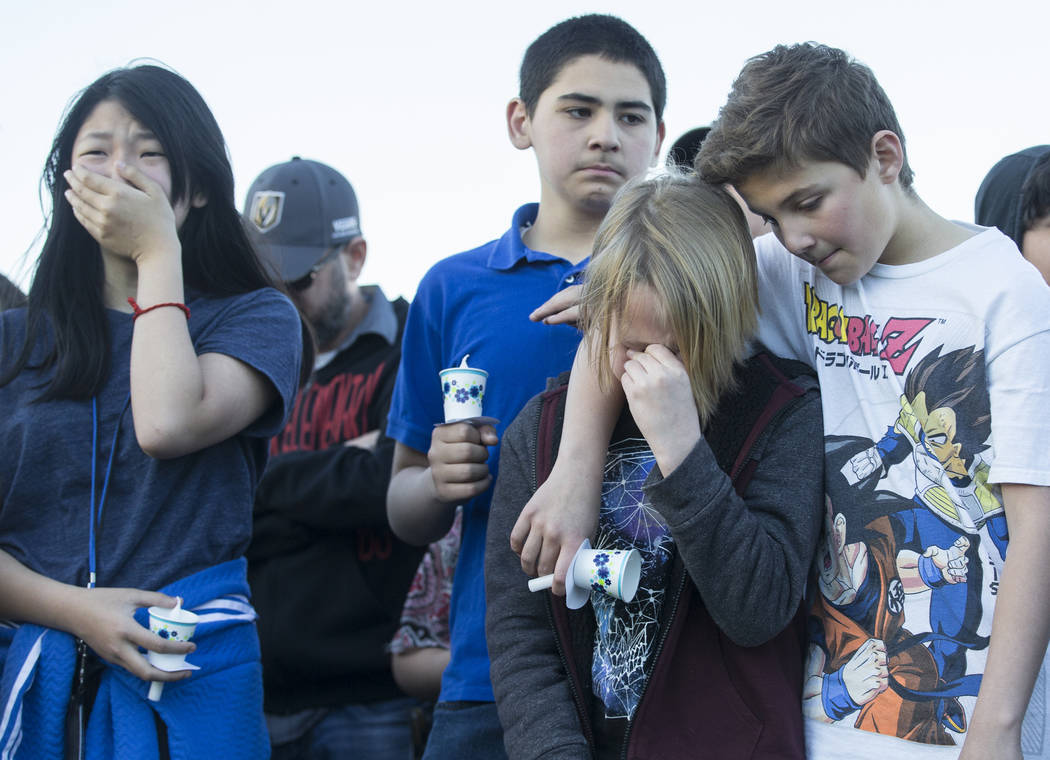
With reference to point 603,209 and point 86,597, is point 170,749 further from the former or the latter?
point 603,209

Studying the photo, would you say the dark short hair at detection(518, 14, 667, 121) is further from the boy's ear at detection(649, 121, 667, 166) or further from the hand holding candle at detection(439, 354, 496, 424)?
the hand holding candle at detection(439, 354, 496, 424)

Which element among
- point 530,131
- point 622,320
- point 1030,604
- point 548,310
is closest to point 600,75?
point 530,131

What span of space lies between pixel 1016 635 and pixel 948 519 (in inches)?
9.0

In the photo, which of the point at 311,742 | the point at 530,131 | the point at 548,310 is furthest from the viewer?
the point at 311,742

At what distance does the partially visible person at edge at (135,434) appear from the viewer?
87.9 inches

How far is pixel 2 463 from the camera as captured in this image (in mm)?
2408

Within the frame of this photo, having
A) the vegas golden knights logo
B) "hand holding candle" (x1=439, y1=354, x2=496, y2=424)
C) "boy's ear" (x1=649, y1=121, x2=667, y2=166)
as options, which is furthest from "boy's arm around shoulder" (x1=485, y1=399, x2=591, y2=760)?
the vegas golden knights logo

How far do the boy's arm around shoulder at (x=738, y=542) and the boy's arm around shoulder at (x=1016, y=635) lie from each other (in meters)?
0.34

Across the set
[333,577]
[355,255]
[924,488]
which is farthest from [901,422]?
[355,255]

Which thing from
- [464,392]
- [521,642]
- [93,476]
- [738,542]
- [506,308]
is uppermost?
[506,308]

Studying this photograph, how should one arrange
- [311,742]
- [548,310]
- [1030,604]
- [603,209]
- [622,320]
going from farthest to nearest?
1. [311,742]
2. [603,209]
3. [548,310]
4. [622,320]
5. [1030,604]

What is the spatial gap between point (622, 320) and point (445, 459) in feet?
2.16

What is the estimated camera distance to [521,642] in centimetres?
208

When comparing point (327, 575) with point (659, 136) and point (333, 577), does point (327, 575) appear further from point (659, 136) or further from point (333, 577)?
point (659, 136)
